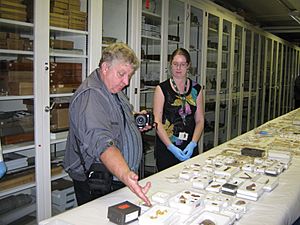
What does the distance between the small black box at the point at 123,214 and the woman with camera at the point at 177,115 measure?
129cm

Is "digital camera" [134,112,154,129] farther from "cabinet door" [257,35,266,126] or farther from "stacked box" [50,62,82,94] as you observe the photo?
"cabinet door" [257,35,266,126]

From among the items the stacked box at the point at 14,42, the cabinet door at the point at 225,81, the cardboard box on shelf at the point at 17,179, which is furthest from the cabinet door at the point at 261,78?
the cardboard box on shelf at the point at 17,179

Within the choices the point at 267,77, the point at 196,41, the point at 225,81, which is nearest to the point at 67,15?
the point at 196,41

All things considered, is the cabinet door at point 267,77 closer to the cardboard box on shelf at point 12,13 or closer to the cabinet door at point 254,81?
the cabinet door at point 254,81

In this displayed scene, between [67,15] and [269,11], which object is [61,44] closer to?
[67,15]

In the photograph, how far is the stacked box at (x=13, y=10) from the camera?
91.4 inches

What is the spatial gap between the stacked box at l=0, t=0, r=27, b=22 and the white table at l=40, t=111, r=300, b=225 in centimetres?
148

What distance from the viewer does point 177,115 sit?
261 cm

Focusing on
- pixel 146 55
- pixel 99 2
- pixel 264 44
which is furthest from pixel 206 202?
pixel 264 44

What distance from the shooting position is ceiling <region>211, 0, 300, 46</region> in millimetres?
6086

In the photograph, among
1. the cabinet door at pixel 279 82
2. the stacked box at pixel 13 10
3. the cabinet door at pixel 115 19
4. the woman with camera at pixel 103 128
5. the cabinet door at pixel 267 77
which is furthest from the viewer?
the cabinet door at pixel 279 82

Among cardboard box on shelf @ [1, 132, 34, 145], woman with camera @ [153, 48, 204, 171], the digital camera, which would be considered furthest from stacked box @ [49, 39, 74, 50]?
the digital camera

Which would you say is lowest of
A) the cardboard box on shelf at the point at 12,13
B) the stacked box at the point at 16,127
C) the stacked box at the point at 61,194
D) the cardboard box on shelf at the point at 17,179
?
the stacked box at the point at 61,194

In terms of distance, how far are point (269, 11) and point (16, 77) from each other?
5.88 meters
